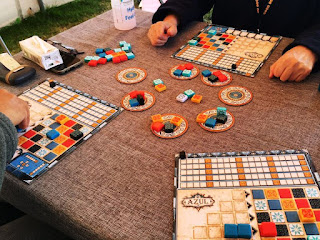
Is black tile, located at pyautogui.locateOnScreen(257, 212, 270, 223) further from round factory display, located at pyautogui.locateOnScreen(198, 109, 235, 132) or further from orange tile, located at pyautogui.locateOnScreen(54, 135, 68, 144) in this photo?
orange tile, located at pyautogui.locateOnScreen(54, 135, 68, 144)

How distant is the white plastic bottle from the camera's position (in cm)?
122

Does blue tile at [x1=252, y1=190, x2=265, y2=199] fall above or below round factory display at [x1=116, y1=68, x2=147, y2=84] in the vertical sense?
below

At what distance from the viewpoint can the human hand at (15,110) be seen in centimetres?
80

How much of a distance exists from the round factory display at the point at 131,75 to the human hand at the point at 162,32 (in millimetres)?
168

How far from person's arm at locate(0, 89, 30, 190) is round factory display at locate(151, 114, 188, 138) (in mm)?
332

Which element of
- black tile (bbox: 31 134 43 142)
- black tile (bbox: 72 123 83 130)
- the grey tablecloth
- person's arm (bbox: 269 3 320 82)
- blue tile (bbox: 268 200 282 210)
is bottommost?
the grey tablecloth

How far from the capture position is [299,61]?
950mm

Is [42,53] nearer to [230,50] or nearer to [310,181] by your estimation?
[230,50]

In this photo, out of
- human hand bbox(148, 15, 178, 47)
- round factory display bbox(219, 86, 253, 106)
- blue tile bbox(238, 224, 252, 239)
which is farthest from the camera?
human hand bbox(148, 15, 178, 47)

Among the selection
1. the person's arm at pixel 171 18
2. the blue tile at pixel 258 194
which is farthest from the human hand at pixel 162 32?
the blue tile at pixel 258 194

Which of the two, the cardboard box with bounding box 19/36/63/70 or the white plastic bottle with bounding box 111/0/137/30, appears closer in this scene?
the cardboard box with bounding box 19/36/63/70

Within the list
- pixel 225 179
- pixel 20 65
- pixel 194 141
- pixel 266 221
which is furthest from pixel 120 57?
pixel 266 221

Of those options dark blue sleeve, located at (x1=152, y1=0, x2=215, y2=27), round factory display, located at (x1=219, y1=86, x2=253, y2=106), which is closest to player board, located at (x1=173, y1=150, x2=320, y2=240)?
round factory display, located at (x1=219, y1=86, x2=253, y2=106)

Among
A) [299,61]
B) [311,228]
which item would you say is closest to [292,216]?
[311,228]
